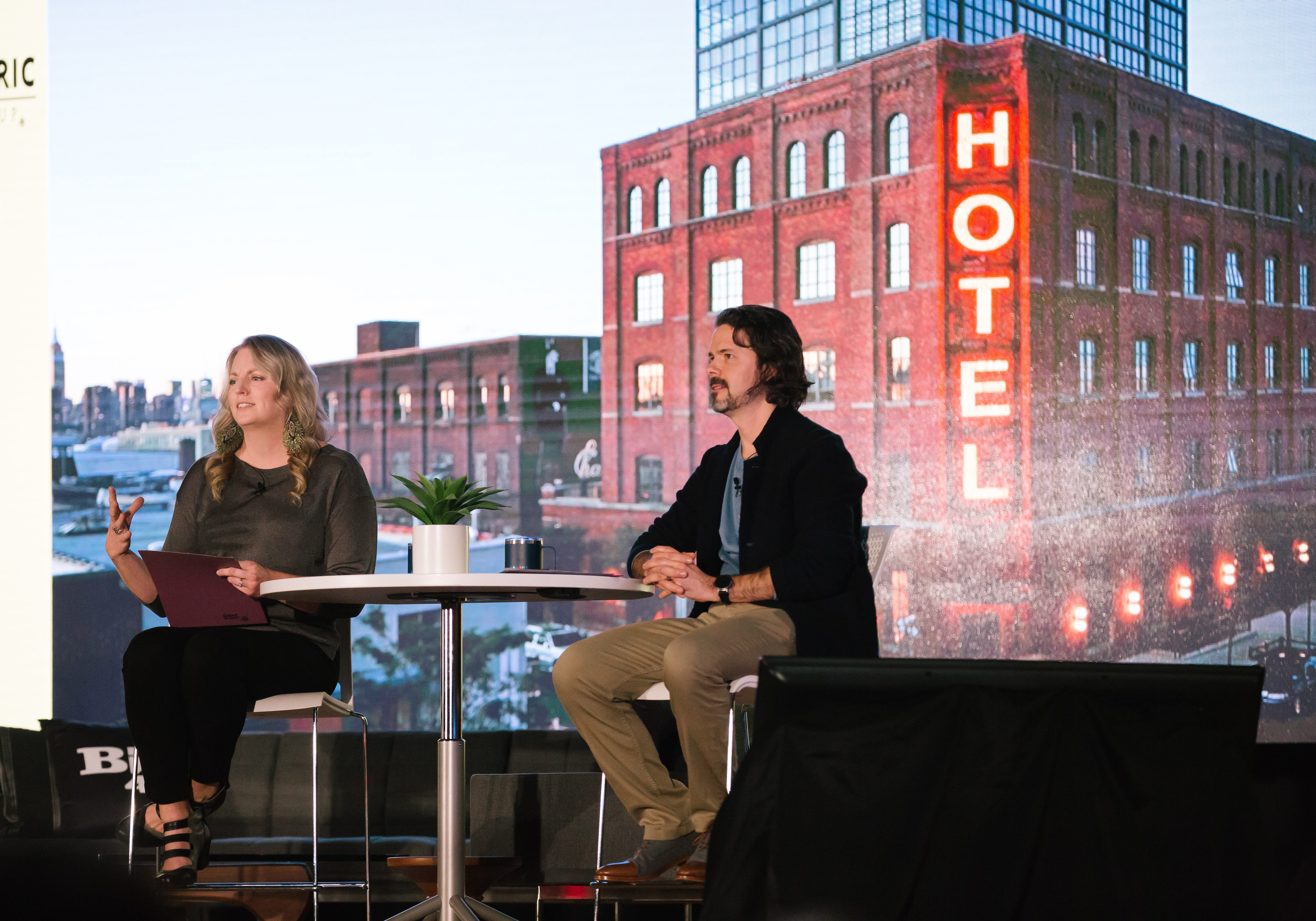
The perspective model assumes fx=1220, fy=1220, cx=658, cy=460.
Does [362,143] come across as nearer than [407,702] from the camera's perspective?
Yes

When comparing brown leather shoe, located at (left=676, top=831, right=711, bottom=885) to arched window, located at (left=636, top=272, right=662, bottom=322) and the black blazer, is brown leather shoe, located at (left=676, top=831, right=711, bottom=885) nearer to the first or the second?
the black blazer

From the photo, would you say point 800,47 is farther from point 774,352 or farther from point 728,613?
point 728,613

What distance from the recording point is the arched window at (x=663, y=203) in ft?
24.7

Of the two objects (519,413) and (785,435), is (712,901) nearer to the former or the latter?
(785,435)

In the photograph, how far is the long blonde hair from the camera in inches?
109

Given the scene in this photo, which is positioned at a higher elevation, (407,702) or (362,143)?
(362,143)

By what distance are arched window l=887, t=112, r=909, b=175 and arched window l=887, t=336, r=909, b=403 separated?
1.18 metres

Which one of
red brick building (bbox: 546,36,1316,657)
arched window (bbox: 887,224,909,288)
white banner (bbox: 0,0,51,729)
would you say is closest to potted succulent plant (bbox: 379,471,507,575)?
white banner (bbox: 0,0,51,729)

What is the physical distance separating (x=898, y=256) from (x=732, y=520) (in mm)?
6098

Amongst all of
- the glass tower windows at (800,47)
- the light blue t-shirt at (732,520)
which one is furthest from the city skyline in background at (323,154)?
the light blue t-shirt at (732,520)

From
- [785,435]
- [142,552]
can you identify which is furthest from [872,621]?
[142,552]

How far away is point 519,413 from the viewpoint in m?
7.90

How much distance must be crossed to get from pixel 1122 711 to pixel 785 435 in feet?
4.29

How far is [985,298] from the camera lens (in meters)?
7.88
